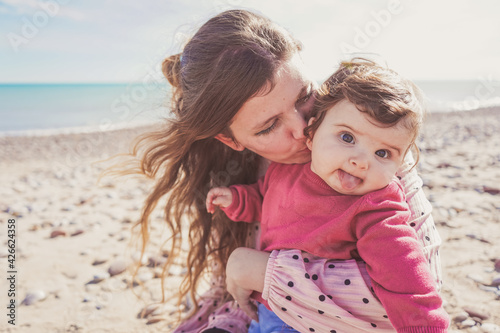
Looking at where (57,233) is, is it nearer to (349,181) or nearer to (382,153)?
(349,181)

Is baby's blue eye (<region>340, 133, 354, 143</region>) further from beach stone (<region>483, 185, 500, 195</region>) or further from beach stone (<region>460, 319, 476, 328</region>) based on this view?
beach stone (<region>483, 185, 500, 195</region>)

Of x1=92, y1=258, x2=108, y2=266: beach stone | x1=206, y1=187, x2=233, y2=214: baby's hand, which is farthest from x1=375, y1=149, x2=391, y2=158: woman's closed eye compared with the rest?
x1=92, y1=258, x2=108, y2=266: beach stone

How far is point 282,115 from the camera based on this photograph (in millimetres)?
1900

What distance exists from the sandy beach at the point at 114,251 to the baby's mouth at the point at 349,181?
1360mm

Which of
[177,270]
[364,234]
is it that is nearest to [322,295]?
[364,234]

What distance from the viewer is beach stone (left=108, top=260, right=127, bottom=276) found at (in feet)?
10.9

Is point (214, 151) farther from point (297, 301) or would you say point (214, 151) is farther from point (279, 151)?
point (297, 301)

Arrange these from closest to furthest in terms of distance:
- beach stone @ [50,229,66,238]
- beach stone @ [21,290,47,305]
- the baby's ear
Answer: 1. the baby's ear
2. beach stone @ [21,290,47,305]
3. beach stone @ [50,229,66,238]

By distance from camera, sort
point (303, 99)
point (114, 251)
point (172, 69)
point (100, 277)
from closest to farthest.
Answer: point (303, 99) < point (172, 69) < point (100, 277) < point (114, 251)

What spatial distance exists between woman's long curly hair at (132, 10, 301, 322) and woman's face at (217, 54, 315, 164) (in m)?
0.05

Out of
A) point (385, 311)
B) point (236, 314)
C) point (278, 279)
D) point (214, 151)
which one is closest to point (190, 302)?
point (236, 314)

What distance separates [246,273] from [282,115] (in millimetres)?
791

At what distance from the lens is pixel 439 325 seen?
1.35 metres

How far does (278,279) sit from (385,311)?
0.46m
